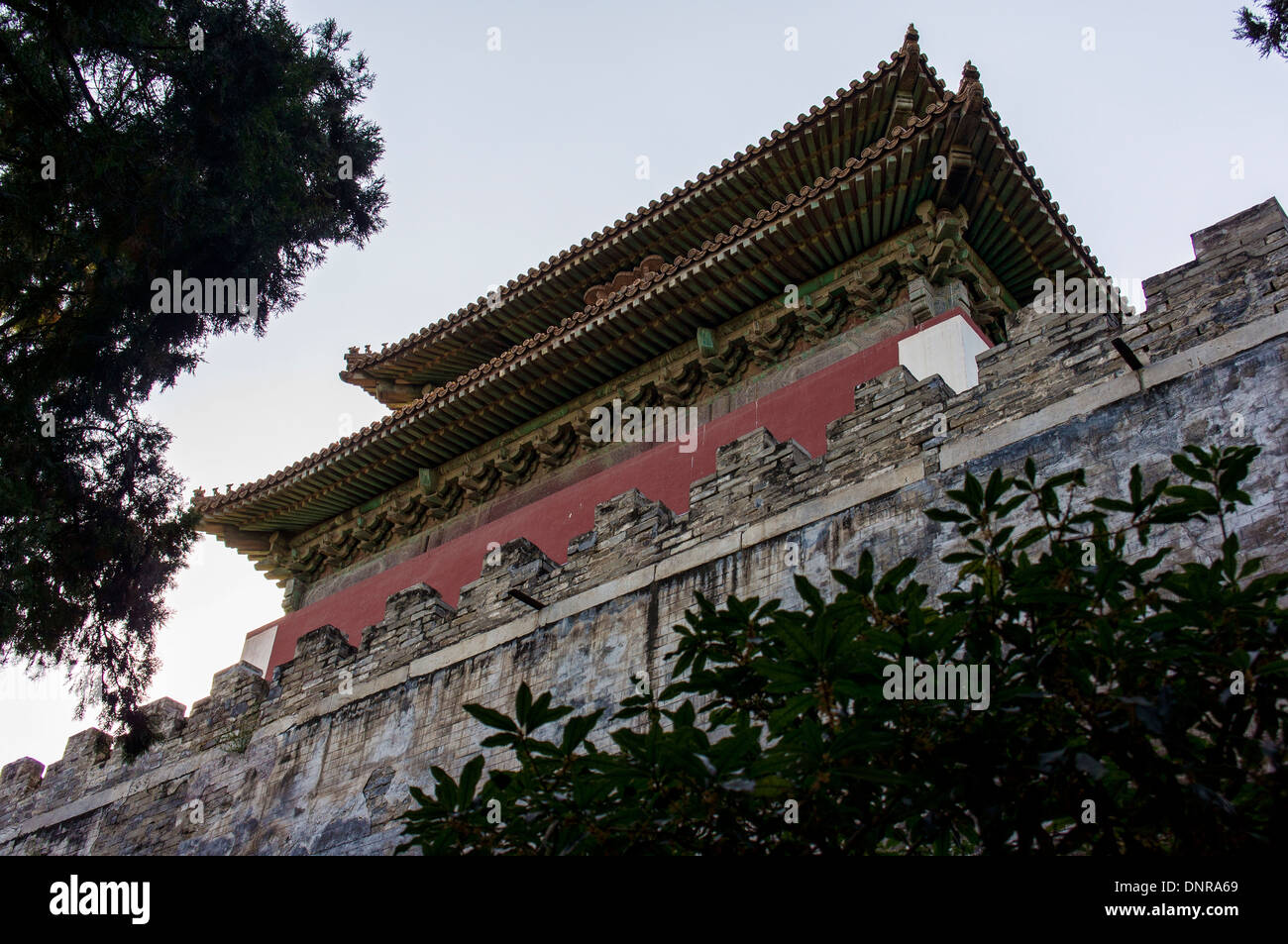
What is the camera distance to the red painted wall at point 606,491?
10.6 meters

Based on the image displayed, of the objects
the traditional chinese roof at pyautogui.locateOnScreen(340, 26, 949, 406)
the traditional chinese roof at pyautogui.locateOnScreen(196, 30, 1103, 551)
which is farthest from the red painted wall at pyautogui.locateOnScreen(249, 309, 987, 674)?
the traditional chinese roof at pyautogui.locateOnScreen(340, 26, 949, 406)

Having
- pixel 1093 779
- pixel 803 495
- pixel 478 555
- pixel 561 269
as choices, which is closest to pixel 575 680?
pixel 803 495

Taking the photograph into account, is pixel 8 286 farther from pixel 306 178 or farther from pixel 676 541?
pixel 676 541

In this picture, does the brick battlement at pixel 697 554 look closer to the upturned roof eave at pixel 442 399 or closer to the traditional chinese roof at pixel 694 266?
the traditional chinese roof at pixel 694 266

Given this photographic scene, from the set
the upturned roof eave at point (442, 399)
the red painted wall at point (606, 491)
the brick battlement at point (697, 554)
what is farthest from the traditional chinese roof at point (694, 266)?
the brick battlement at point (697, 554)

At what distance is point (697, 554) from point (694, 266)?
398 centimetres

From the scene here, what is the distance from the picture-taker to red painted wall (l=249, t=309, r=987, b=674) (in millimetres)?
10625

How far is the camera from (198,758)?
11258 mm

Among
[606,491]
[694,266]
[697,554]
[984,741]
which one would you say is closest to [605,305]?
[694,266]

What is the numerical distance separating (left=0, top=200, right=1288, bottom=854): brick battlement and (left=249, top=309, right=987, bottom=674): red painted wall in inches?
50.6

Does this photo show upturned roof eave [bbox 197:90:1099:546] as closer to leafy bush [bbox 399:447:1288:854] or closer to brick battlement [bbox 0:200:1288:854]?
brick battlement [bbox 0:200:1288:854]

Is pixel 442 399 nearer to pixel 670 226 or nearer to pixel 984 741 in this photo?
pixel 670 226

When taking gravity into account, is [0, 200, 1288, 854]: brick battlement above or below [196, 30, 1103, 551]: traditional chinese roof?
below

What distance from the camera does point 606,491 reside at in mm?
11688
